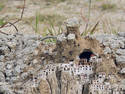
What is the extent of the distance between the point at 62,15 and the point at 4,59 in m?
9.62

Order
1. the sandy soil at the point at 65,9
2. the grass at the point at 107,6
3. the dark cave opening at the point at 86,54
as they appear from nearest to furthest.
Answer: the dark cave opening at the point at 86,54 < the sandy soil at the point at 65,9 < the grass at the point at 107,6

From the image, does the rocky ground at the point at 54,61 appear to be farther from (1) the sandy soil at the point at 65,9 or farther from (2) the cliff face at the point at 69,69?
(1) the sandy soil at the point at 65,9

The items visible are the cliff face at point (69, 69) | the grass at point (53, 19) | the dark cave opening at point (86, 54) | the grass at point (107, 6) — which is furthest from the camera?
the grass at point (107, 6)

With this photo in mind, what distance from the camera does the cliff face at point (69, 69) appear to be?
11.0 feet

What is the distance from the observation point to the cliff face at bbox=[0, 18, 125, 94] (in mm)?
3352

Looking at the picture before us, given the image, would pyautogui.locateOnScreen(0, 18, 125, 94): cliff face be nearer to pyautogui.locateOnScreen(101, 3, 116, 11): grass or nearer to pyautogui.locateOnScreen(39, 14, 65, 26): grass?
pyautogui.locateOnScreen(39, 14, 65, 26): grass

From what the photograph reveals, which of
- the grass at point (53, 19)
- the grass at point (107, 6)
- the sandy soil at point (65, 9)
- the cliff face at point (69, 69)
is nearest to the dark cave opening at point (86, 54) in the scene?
the cliff face at point (69, 69)

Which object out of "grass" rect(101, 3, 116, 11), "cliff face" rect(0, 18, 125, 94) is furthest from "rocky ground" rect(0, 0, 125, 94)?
"grass" rect(101, 3, 116, 11)

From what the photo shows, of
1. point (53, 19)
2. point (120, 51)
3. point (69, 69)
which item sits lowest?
point (53, 19)

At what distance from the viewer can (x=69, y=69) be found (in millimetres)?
3396

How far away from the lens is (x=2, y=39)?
4.27 m

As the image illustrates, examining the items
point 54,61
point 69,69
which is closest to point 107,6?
point 54,61

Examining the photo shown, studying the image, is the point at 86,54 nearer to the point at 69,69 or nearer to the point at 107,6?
the point at 69,69

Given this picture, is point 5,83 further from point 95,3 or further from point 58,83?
point 95,3
